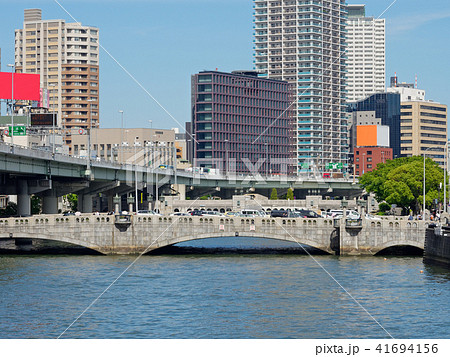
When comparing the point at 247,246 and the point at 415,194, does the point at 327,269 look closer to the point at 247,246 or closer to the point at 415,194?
the point at 247,246

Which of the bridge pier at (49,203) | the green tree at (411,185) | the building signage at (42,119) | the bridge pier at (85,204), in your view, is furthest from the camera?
the bridge pier at (85,204)

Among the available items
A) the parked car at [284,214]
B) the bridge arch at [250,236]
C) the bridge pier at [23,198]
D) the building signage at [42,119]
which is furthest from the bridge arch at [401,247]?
the building signage at [42,119]

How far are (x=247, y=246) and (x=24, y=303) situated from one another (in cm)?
5779

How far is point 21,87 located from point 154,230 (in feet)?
152

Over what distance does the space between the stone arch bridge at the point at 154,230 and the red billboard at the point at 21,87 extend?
36800mm

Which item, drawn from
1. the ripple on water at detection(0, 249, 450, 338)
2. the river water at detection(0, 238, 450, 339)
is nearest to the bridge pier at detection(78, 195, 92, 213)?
the river water at detection(0, 238, 450, 339)

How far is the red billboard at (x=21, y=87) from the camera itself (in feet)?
435

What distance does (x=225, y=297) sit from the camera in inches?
2751

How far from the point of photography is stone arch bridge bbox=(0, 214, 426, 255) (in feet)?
327

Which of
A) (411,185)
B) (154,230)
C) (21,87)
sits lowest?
(154,230)

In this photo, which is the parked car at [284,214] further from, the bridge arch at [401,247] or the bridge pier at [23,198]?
the bridge pier at [23,198]

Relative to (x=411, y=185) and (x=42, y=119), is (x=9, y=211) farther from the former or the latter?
(x=411, y=185)

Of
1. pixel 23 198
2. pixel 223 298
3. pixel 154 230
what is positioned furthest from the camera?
pixel 23 198

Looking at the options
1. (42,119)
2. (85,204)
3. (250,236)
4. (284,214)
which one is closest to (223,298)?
(250,236)
